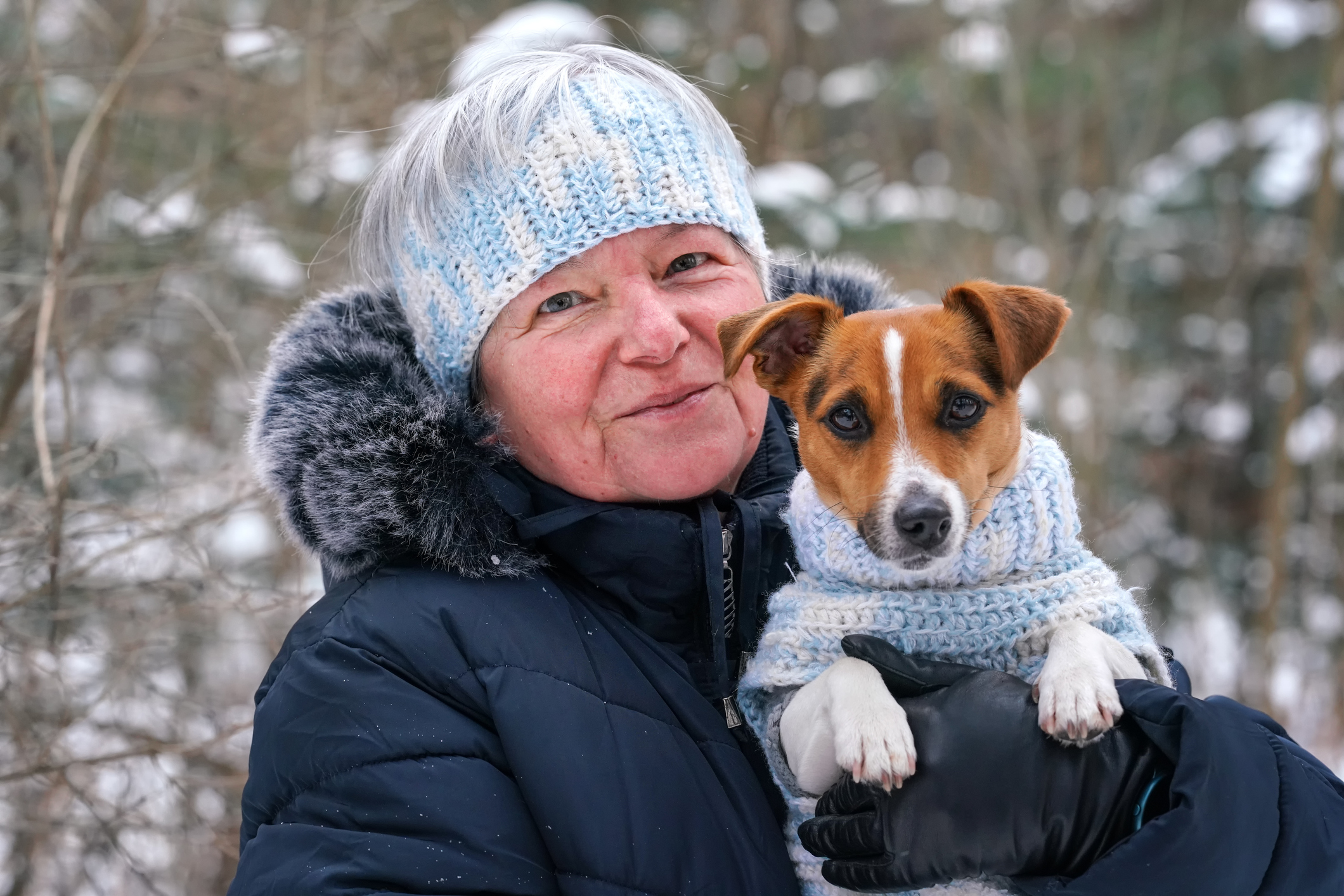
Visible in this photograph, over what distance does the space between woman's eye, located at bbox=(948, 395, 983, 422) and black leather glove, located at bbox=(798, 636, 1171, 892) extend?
57 centimetres

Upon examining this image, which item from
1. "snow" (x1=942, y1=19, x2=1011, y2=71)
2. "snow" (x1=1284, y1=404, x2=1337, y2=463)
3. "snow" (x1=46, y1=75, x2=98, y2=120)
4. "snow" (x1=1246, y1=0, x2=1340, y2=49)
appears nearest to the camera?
"snow" (x1=46, y1=75, x2=98, y2=120)

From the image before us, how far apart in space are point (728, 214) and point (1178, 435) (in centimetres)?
713

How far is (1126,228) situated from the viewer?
7.70 m

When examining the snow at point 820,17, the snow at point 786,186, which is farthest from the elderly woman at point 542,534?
the snow at point 820,17

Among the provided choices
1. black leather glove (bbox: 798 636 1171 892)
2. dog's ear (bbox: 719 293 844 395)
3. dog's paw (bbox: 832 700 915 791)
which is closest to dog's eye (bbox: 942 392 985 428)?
dog's ear (bbox: 719 293 844 395)

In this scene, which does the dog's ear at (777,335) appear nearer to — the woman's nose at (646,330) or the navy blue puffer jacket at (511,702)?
the woman's nose at (646,330)

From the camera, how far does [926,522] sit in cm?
198

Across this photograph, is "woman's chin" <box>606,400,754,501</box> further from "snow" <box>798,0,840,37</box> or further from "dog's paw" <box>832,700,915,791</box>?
"snow" <box>798,0,840,37</box>

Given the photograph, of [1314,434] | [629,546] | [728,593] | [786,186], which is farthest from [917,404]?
[1314,434]

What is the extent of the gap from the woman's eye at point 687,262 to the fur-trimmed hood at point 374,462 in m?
0.49

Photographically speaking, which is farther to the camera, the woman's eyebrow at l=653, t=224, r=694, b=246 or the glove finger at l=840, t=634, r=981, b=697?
the woman's eyebrow at l=653, t=224, r=694, b=246

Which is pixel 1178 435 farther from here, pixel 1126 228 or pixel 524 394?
pixel 524 394

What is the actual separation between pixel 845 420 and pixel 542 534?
2.28 feet

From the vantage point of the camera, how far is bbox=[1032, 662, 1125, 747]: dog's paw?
5.59 ft
